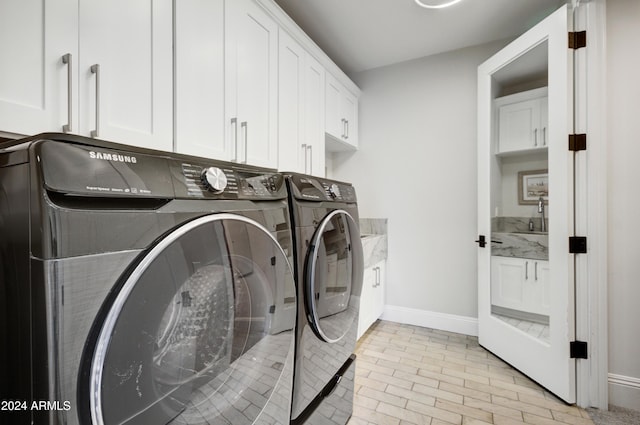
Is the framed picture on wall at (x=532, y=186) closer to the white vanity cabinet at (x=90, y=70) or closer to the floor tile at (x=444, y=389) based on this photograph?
the floor tile at (x=444, y=389)

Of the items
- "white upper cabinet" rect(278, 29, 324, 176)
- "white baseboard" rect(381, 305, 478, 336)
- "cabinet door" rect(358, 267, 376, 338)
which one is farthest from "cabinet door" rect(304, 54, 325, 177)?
"white baseboard" rect(381, 305, 478, 336)

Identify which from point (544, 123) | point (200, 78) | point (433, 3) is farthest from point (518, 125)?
point (200, 78)

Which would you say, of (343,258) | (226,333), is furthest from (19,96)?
(343,258)

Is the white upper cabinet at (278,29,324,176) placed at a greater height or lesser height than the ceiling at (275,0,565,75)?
lesser

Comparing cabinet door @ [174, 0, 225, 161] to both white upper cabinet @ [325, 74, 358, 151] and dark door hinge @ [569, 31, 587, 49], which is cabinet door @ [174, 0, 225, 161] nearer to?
white upper cabinet @ [325, 74, 358, 151]

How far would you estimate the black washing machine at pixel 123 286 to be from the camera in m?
0.46

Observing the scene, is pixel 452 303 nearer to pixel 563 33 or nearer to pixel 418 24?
pixel 563 33

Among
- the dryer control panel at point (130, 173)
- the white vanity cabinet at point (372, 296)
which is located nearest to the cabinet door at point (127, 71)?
the dryer control panel at point (130, 173)

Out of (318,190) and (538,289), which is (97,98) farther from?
(538,289)

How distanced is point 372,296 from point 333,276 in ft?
4.96

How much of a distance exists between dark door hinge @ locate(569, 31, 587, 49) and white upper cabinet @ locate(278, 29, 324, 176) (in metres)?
1.64

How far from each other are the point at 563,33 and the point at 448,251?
1.81 metres

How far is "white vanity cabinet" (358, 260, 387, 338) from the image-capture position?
2439mm

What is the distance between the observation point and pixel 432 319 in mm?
2801
